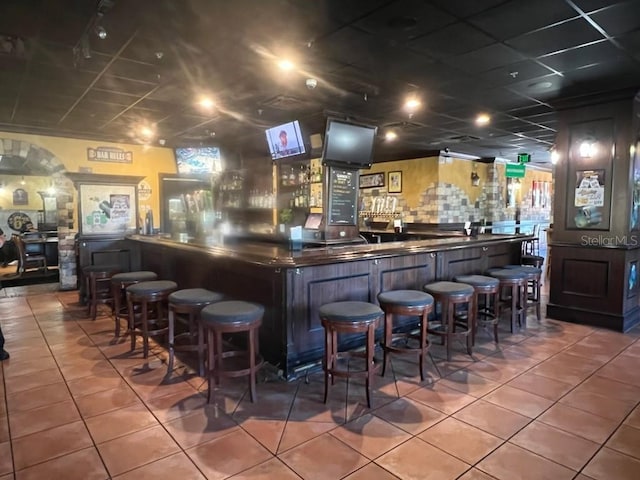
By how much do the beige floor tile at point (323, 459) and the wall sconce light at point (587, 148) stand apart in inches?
180

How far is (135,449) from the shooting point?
2.36m

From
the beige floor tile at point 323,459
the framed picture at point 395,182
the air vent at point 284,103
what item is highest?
the air vent at point 284,103

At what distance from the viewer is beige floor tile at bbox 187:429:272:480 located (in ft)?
7.13

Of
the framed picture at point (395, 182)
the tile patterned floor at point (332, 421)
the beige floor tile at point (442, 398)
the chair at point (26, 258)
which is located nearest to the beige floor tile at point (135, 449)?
the tile patterned floor at point (332, 421)

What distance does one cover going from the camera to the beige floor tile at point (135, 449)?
7.29 feet

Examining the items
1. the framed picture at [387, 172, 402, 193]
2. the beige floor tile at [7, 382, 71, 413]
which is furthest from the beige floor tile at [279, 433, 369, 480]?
the framed picture at [387, 172, 402, 193]

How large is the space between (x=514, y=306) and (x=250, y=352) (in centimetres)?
307

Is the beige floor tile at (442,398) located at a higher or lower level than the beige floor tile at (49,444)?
lower

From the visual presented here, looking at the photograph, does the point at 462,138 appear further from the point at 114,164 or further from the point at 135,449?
the point at 135,449

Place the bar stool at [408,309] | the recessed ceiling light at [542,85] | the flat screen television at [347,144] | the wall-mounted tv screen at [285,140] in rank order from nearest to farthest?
1. the bar stool at [408,309]
2. the recessed ceiling light at [542,85]
3. the flat screen television at [347,144]
4. the wall-mounted tv screen at [285,140]

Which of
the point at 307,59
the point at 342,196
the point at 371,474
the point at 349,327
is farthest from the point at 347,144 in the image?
the point at 371,474

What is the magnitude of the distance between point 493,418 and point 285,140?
15.5ft

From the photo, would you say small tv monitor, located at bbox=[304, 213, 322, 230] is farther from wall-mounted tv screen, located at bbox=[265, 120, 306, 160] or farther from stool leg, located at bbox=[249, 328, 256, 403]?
stool leg, located at bbox=[249, 328, 256, 403]

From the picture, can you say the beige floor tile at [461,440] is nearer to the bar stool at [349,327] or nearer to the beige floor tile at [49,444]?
the bar stool at [349,327]
